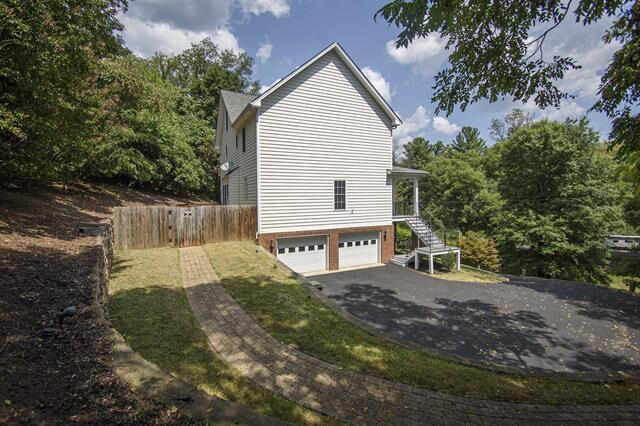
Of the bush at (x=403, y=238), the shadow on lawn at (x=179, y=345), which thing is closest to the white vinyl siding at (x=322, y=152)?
the shadow on lawn at (x=179, y=345)

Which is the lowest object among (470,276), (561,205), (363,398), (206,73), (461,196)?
(470,276)

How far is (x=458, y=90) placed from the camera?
489 cm

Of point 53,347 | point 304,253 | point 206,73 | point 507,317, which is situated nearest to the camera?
point 53,347

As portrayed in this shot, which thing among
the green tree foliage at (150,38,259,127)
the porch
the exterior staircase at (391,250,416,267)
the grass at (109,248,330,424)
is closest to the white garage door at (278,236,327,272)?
the exterior staircase at (391,250,416,267)

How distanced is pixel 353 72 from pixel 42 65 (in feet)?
38.7

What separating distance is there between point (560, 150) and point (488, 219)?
857 cm

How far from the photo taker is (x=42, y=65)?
7.39 m

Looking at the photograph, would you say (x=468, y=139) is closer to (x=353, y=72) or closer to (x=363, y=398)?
(x=353, y=72)

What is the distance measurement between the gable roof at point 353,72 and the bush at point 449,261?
749cm

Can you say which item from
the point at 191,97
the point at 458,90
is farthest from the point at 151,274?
the point at 191,97

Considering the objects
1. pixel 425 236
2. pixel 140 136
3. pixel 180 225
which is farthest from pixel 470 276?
pixel 140 136

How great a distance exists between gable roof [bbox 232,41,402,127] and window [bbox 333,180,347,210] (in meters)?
4.70

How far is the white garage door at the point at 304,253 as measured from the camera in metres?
14.1

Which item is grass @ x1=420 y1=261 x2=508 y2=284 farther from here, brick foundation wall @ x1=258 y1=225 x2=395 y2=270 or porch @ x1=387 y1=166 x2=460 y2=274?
brick foundation wall @ x1=258 y1=225 x2=395 y2=270
